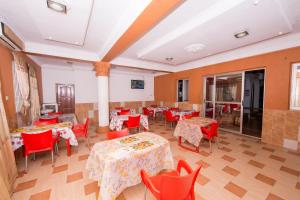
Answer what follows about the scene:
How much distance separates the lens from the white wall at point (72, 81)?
17.9 ft

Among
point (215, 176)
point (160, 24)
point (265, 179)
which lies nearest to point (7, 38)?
point (160, 24)

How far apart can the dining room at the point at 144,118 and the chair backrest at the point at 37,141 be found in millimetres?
14

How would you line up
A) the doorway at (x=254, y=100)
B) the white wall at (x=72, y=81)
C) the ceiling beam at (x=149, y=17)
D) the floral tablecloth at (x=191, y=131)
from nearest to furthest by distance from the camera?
the ceiling beam at (x=149, y=17) < the floral tablecloth at (x=191, y=131) < the doorway at (x=254, y=100) < the white wall at (x=72, y=81)

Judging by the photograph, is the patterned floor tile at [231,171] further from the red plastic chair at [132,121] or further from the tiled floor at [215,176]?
the red plastic chair at [132,121]

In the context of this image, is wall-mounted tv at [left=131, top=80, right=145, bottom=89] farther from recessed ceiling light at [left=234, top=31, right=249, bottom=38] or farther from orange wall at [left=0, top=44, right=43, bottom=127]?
recessed ceiling light at [left=234, top=31, right=249, bottom=38]

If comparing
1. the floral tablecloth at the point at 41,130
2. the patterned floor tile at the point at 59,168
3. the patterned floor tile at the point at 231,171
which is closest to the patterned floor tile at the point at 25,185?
the patterned floor tile at the point at 59,168

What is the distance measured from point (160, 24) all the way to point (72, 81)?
541cm

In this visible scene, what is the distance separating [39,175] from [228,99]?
17.9 feet

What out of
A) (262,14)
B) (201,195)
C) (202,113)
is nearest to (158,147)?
(201,195)

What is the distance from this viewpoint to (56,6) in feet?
6.23

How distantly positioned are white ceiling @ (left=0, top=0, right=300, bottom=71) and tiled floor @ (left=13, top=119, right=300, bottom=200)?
2.64 meters

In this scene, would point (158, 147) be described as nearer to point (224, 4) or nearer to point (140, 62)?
point (224, 4)

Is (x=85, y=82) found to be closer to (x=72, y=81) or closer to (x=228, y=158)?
(x=72, y=81)

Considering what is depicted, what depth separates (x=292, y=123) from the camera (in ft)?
9.80
